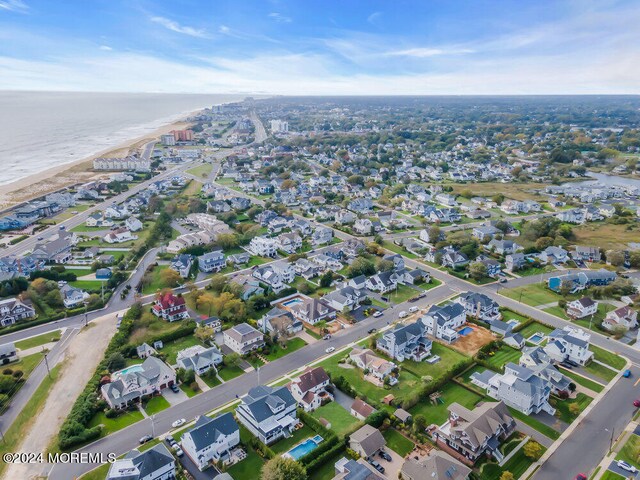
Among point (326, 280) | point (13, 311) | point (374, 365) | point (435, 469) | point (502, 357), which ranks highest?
point (435, 469)

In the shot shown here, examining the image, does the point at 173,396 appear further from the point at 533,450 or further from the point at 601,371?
the point at 601,371

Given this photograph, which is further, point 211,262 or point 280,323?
point 211,262

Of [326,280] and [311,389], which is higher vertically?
[311,389]

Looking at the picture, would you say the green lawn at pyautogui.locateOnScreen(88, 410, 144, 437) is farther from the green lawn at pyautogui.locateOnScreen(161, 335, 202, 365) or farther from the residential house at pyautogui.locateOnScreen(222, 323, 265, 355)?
the residential house at pyautogui.locateOnScreen(222, 323, 265, 355)

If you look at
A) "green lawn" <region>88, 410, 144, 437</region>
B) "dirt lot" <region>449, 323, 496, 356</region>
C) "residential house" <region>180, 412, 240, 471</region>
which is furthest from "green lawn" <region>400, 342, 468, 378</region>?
"green lawn" <region>88, 410, 144, 437</region>

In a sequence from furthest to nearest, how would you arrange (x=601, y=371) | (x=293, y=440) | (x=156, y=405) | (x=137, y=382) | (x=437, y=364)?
(x=437, y=364) → (x=601, y=371) → (x=137, y=382) → (x=156, y=405) → (x=293, y=440)

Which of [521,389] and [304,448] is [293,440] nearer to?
[304,448]

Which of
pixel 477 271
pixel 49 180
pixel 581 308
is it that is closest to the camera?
pixel 581 308

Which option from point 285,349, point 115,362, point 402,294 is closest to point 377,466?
point 285,349
